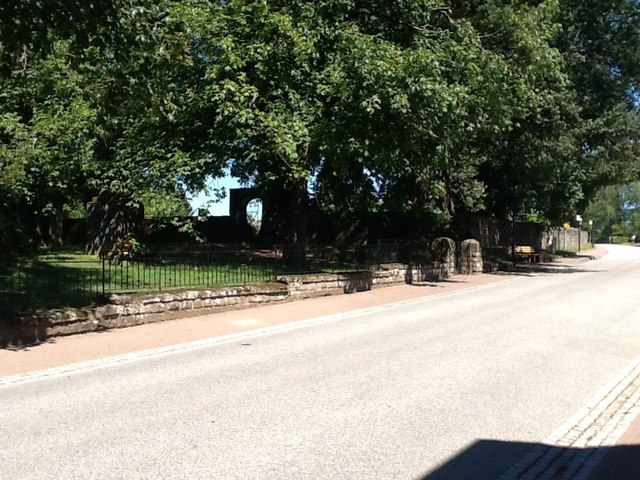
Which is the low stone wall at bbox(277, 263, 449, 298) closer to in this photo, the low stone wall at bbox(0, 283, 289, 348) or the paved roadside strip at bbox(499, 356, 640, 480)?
the low stone wall at bbox(0, 283, 289, 348)

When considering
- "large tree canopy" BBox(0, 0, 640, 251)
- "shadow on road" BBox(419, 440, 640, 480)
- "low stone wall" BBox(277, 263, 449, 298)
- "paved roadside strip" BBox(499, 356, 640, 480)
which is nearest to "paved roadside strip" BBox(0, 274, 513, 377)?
"low stone wall" BBox(277, 263, 449, 298)

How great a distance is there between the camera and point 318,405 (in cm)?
639

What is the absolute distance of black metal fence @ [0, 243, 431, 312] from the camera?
39.5ft

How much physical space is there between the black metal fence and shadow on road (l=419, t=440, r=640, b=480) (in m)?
8.52

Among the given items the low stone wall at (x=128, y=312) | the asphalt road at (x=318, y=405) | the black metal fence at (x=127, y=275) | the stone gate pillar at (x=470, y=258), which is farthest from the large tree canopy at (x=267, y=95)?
the stone gate pillar at (x=470, y=258)

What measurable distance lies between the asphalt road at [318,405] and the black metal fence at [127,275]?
10.8 feet

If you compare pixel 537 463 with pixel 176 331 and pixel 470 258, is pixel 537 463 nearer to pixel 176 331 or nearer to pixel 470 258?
pixel 176 331

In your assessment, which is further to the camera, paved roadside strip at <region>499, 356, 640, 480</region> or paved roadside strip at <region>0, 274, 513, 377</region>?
paved roadside strip at <region>0, 274, 513, 377</region>

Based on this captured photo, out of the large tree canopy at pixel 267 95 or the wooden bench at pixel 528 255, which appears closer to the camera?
the large tree canopy at pixel 267 95

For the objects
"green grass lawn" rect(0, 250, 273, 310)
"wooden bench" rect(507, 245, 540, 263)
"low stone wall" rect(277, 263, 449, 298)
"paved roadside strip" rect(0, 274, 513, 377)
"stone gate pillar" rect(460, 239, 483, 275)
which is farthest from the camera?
"wooden bench" rect(507, 245, 540, 263)

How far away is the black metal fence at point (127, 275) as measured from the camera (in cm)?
1204

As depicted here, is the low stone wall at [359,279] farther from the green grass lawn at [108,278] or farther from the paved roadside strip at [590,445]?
the paved roadside strip at [590,445]

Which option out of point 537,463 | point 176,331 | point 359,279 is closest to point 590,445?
point 537,463

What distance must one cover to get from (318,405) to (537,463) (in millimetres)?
2250
